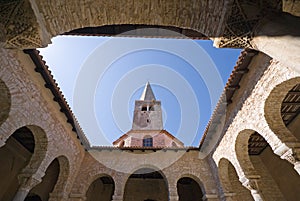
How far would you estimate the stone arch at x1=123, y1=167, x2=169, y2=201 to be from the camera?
12797mm

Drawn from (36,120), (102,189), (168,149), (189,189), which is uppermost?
(168,149)

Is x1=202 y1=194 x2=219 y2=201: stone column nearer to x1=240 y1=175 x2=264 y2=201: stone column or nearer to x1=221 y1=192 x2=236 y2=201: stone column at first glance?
x1=221 y1=192 x2=236 y2=201: stone column

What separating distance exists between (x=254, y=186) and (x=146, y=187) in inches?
312

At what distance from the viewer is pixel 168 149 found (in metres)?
10.7

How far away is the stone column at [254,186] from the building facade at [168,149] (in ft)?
0.12

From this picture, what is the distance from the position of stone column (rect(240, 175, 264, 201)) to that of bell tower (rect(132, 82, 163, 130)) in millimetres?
15767

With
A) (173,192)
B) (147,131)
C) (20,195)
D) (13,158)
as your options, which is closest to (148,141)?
(147,131)

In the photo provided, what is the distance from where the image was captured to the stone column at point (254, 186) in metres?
7.03

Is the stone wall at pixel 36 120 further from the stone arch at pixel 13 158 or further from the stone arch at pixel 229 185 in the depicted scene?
the stone arch at pixel 229 185

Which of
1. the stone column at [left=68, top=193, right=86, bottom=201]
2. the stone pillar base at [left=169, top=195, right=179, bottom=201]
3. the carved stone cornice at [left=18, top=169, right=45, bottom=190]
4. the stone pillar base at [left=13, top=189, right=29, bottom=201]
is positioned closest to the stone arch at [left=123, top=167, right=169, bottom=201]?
the stone pillar base at [left=169, top=195, right=179, bottom=201]

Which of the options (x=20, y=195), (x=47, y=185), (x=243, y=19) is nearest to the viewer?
(x=243, y=19)

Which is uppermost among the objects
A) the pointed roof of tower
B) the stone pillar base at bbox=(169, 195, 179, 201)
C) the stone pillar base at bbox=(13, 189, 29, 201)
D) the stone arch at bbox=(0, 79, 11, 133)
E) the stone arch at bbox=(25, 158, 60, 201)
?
the pointed roof of tower

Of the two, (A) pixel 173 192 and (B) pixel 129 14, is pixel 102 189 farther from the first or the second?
(B) pixel 129 14

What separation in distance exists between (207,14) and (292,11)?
1.42 meters
